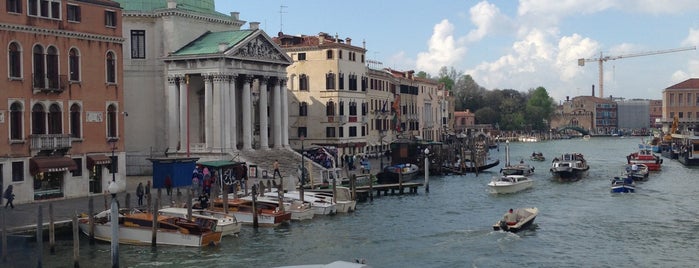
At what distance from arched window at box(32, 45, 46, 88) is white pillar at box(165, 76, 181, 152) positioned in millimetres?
14785

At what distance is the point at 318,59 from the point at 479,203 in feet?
81.5

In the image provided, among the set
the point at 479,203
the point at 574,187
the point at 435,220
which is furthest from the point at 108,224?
the point at 574,187

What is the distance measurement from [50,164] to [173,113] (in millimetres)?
15743

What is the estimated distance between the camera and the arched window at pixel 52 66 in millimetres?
33406

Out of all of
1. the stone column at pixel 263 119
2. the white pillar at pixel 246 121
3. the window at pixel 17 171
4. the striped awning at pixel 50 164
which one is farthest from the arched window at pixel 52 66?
the stone column at pixel 263 119

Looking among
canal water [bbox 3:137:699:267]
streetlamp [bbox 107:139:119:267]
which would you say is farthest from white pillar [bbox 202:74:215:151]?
streetlamp [bbox 107:139:119:267]

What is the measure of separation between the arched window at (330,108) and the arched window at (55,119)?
30572 millimetres

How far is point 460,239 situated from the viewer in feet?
98.0

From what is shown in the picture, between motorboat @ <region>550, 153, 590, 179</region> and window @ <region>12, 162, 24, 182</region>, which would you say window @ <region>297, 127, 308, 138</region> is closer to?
motorboat @ <region>550, 153, 590, 179</region>

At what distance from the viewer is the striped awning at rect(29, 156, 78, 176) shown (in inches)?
1273

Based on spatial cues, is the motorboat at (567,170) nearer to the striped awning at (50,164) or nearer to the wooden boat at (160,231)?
the wooden boat at (160,231)

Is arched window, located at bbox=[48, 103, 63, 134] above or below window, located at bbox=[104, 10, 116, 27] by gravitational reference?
below

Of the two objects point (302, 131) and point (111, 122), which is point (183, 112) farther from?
point (302, 131)

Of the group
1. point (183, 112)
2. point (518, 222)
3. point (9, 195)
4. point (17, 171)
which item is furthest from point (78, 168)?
point (518, 222)
